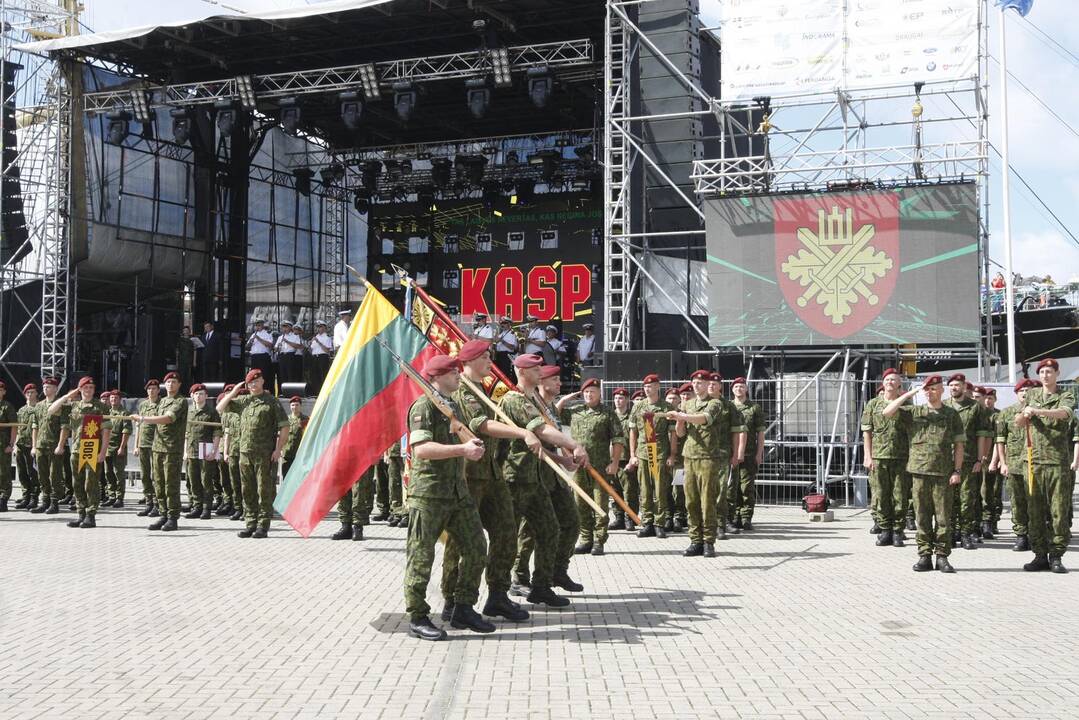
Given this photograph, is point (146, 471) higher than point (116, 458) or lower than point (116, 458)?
lower

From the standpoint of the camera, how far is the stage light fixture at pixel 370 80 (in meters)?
20.9

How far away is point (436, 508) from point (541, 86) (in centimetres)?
1466

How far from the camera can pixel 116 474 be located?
15875mm

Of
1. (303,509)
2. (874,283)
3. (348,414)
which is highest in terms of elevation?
(874,283)

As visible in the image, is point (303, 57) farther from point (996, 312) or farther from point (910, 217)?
point (996, 312)

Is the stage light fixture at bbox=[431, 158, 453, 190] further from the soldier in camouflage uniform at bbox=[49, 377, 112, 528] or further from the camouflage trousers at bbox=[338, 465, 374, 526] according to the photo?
the camouflage trousers at bbox=[338, 465, 374, 526]

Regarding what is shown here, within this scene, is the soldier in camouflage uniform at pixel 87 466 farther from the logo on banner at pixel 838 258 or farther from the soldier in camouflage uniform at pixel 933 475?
the logo on banner at pixel 838 258

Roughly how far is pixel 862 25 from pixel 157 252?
17.4 meters

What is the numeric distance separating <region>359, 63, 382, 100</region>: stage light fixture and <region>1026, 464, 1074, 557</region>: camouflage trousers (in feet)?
50.2

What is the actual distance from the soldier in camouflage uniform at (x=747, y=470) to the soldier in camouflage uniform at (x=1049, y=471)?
11.8 ft

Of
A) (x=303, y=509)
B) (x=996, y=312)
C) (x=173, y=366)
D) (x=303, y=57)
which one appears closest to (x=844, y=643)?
(x=303, y=509)

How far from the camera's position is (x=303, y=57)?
919 inches

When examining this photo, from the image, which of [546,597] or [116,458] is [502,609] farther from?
[116,458]

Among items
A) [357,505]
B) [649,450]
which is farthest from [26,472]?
[649,450]
